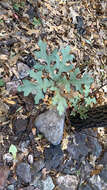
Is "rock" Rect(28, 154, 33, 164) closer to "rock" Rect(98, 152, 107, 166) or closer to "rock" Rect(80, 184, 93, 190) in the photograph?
"rock" Rect(80, 184, 93, 190)

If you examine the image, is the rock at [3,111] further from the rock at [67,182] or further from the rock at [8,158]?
the rock at [67,182]

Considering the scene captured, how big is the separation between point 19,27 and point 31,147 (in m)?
1.69

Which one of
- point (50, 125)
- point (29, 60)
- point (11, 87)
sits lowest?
point (50, 125)

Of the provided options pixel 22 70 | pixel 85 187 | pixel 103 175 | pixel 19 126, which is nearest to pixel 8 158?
pixel 19 126

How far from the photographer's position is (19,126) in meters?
2.81

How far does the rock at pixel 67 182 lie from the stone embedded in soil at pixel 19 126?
83 centimetres

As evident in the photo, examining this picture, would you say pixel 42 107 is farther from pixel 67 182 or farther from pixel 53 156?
pixel 67 182

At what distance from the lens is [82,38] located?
4016mm

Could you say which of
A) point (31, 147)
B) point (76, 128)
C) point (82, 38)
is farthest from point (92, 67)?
point (31, 147)

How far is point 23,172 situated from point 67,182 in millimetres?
711

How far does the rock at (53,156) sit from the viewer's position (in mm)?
2943

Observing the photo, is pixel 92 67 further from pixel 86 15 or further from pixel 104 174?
pixel 104 174

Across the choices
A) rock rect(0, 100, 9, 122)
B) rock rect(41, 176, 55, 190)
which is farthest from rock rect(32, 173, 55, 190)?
rock rect(0, 100, 9, 122)

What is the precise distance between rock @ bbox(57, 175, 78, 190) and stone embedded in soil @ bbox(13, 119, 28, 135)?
2.72 feet
